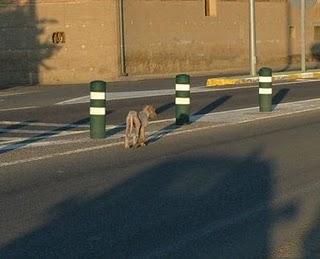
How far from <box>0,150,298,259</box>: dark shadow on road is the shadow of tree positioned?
108 feet

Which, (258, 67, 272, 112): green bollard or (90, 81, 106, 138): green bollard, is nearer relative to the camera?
(90, 81, 106, 138): green bollard

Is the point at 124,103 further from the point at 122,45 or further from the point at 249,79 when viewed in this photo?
the point at 122,45

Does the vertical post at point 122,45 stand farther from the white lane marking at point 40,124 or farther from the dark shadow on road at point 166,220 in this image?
the dark shadow on road at point 166,220

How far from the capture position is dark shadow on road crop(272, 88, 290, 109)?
2571cm

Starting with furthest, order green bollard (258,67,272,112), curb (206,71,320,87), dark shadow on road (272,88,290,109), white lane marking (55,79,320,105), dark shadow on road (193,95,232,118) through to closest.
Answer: curb (206,71,320,87)
white lane marking (55,79,320,105)
dark shadow on road (272,88,290,109)
dark shadow on road (193,95,232,118)
green bollard (258,67,272,112)

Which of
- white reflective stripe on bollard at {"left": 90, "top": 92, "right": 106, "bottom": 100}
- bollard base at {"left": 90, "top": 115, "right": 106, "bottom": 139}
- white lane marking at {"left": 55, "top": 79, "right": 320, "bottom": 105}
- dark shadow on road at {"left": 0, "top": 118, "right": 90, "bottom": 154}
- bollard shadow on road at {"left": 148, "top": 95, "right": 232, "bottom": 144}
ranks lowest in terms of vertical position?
dark shadow on road at {"left": 0, "top": 118, "right": 90, "bottom": 154}

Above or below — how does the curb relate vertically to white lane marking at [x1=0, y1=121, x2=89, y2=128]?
above

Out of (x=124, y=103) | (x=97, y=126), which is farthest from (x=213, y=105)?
(x=97, y=126)

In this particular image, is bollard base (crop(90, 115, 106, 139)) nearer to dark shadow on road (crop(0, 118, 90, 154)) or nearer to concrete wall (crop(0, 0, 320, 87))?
dark shadow on road (crop(0, 118, 90, 154))

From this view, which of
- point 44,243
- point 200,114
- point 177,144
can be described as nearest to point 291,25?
point 200,114

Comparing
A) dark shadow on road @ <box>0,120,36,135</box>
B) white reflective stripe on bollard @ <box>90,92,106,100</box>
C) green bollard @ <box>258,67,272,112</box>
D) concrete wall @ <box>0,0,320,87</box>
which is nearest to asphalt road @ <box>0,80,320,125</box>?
dark shadow on road @ <box>0,120,36,135</box>

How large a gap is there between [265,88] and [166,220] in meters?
12.9

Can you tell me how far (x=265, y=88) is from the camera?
22.2m

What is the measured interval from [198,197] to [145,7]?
1455 inches
